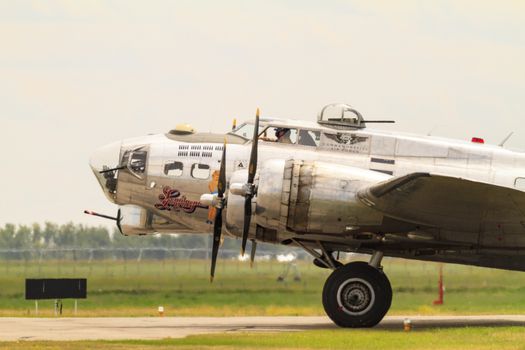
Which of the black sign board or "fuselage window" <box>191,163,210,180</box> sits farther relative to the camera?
the black sign board

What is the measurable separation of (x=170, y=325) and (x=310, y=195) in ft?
19.2

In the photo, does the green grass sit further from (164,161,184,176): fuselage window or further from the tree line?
the tree line

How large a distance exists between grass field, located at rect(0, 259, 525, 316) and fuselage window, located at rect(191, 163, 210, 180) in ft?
29.2

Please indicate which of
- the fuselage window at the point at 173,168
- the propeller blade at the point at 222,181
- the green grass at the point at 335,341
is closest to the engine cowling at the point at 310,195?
the propeller blade at the point at 222,181

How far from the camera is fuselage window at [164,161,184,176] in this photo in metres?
29.1

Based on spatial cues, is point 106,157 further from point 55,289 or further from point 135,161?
point 55,289

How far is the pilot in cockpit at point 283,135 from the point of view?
1151 inches

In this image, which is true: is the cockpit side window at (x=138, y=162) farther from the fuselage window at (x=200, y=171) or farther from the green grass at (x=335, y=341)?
the green grass at (x=335, y=341)

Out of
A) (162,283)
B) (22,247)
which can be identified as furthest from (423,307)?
(22,247)

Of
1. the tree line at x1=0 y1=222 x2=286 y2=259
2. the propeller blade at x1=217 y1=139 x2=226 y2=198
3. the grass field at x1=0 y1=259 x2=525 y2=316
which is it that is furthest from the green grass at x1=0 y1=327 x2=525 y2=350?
the tree line at x1=0 y1=222 x2=286 y2=259

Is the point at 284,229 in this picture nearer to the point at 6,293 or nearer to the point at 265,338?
the point at 265,338

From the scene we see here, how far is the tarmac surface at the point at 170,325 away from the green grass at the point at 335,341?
1.43m

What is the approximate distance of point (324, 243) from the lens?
93.9 ft

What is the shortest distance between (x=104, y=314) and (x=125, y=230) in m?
7.79
